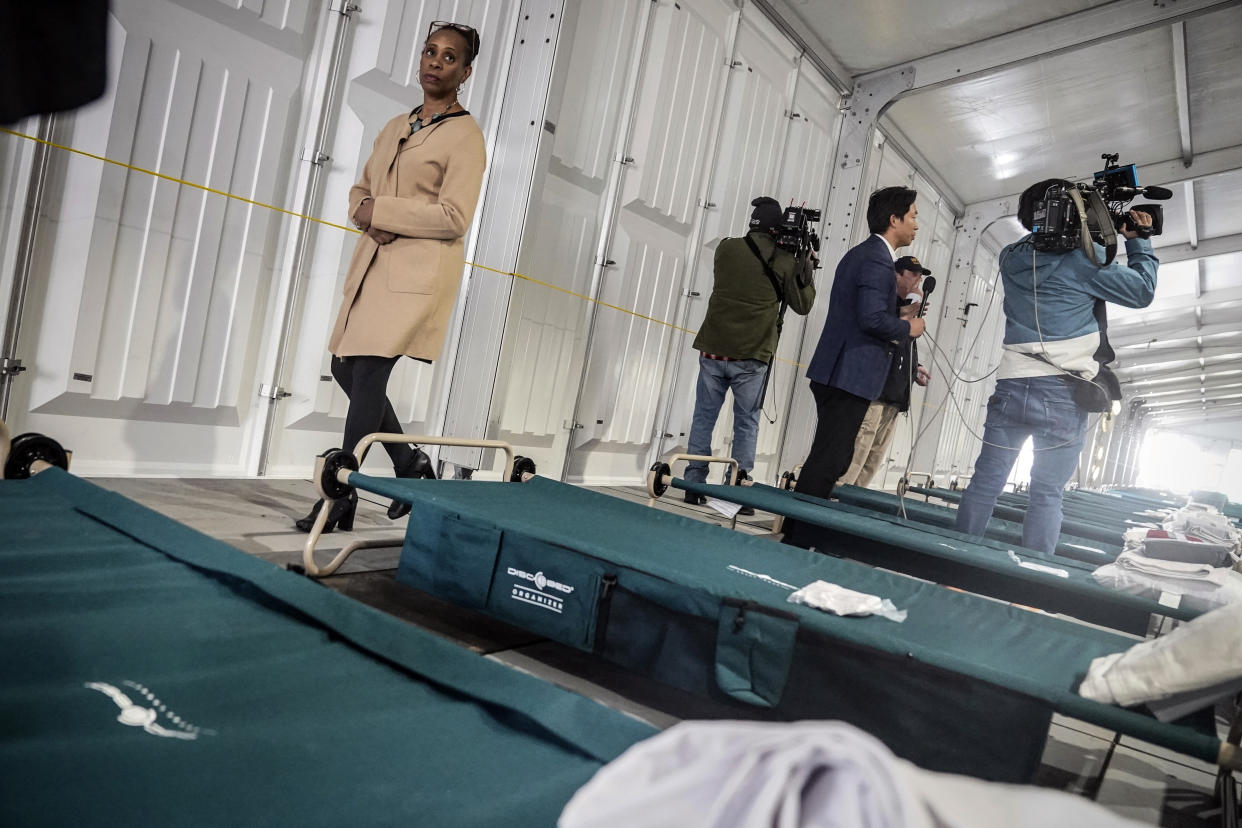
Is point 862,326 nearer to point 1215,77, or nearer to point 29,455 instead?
point 29,455

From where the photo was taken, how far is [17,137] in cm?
278

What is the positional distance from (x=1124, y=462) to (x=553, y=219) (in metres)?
32.3

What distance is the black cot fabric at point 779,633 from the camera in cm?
150

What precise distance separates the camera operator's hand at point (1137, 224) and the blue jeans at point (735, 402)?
215 cm

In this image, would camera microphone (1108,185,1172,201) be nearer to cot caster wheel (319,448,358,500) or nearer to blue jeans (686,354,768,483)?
blue jeans (686,354,768,483)

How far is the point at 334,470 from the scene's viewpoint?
7.75ft

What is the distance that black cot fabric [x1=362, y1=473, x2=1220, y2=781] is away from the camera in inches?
A: 59.0

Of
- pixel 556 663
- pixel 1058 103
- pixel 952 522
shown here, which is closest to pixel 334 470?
pixel 556 663

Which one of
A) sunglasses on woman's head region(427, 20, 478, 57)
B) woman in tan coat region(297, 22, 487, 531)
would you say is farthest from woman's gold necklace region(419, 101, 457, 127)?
sunglasses on woman's head region(427, 20, 478, 57)

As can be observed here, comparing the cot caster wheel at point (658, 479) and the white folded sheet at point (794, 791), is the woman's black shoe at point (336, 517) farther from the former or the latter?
the white folded sheet at point (794, 791)

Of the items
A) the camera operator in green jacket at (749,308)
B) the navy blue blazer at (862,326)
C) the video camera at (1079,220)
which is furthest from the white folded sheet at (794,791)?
the camera operator in green jacket at (749,308)

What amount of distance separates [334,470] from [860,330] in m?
2.67

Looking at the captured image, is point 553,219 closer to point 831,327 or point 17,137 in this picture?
point 831,327

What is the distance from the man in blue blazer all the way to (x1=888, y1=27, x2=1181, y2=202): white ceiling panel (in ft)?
12.9
